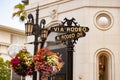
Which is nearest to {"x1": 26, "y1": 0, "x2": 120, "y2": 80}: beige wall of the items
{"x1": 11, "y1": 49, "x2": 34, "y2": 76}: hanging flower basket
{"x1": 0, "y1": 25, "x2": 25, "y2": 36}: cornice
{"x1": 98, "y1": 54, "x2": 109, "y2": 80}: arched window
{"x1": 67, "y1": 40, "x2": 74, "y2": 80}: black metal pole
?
{"x1": 98, "y1": 54, "x2": 109, "y2": 80}: arched window

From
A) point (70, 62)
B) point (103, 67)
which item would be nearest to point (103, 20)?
point (103, 67)

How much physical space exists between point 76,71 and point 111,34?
2.34 metres

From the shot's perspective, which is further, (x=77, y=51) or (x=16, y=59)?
(x=77, y=51)

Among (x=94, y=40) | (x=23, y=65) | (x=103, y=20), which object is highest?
(x=103, y=20)

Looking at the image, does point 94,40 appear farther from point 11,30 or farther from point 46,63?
point 11,30

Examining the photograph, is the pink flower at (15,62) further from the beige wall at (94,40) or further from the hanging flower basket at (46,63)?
the beige wall at (94,40)

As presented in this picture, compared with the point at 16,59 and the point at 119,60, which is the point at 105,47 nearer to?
the point at 119,60

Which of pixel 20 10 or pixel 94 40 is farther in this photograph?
pixel 20 10

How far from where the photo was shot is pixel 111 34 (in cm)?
1808

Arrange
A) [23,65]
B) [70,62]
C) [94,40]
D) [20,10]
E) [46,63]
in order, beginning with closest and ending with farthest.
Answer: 1. [70,62]
2. [46,63]
3. [23,65]
4. [94,40]
5. [20,10]

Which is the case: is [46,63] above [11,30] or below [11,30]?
below

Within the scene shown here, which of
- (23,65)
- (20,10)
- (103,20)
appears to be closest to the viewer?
(23,65)

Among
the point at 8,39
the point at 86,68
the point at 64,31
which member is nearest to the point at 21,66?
the point at 64,31

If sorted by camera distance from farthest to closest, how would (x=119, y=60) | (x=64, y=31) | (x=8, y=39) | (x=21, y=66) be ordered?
1. (x=8, y=39)
2. (x=119, y=60)
3. (x=21, y=66)
4. (x=64, y=31)
